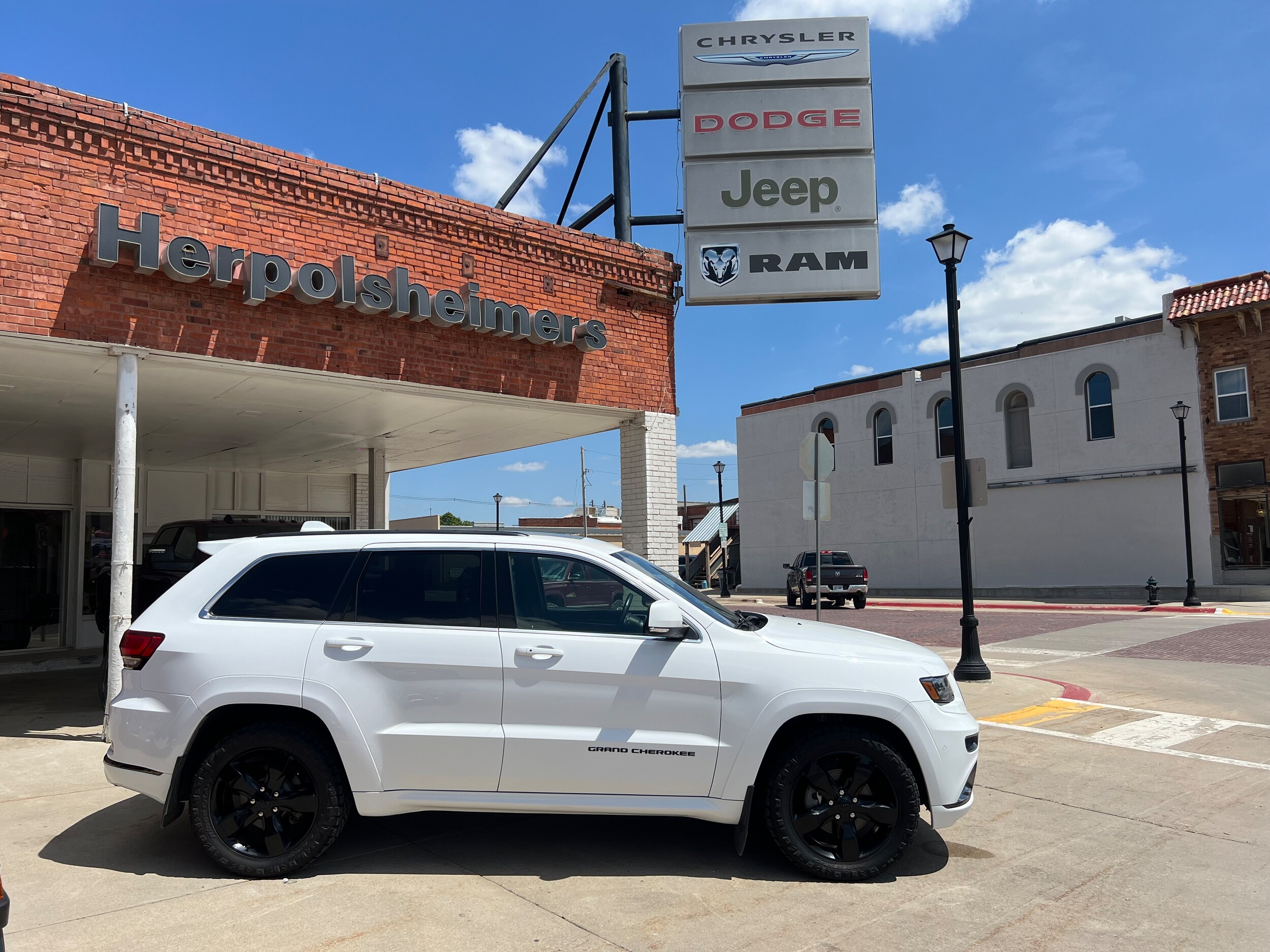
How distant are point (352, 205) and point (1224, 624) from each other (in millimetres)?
19202

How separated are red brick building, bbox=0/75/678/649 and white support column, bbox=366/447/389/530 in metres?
1.25

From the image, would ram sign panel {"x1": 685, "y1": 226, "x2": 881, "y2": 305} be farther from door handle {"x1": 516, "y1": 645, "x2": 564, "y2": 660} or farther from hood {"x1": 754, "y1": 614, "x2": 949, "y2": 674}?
door handle {"x1": 516, "y1": 645, "x2": 564, "y2": 660}

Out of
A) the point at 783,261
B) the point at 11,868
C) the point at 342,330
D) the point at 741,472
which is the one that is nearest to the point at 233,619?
the point at 11,868

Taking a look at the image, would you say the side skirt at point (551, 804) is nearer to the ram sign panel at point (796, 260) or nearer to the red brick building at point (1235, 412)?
the ram sign panel at point (796, 260)

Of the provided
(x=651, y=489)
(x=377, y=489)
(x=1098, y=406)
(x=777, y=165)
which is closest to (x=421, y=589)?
(x=651, y=489)

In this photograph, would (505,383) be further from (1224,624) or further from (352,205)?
(1224,624)

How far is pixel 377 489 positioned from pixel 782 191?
890cm

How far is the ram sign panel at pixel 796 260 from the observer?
14.9m

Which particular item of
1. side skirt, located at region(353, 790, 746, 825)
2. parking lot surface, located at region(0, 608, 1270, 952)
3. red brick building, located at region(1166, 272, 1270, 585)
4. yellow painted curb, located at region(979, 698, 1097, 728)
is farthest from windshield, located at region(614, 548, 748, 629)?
red brick building, located at region(1166, 272, 1270, 585)

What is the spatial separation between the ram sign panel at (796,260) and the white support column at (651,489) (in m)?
3.67

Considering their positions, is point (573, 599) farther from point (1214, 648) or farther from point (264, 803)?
point (1214, 648)

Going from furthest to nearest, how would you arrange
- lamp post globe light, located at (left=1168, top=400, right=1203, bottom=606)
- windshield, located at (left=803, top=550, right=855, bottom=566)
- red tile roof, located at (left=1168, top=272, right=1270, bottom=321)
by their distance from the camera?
1. windshield, located at (left=803, top=550, right=855, bottom=566)
2. red tile roof, located at (left=1168, top=272, right=1270, bottom=321)
3. lamp post globe light, located at (left=1168, top=400, right=1203, bottom=606)

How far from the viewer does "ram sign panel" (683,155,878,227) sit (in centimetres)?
1498

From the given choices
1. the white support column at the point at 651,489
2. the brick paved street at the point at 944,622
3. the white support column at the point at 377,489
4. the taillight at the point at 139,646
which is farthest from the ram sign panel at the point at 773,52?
the taillight at the point at 139,646
